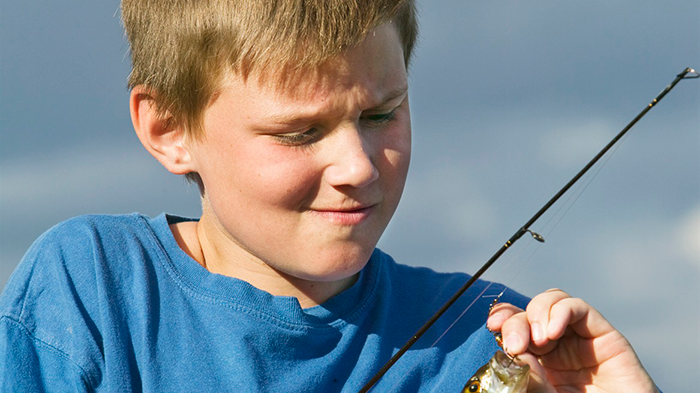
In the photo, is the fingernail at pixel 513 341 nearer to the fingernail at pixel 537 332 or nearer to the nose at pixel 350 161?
the fingernail at pixel 537 332

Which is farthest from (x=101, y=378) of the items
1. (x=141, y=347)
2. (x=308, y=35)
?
(x=308, y=35)

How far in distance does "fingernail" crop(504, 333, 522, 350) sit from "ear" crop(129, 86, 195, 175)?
103 cm

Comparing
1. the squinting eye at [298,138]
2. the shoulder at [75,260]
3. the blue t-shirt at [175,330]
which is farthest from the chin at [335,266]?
the shoulder at [75,260]

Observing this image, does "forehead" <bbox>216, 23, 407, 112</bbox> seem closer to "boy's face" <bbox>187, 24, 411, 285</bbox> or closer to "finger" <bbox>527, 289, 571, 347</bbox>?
"boy's face" <bbox>187, 24, 411, 285</bbox>

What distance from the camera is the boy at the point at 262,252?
2391 mm

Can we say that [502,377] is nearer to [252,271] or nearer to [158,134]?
[252,271]

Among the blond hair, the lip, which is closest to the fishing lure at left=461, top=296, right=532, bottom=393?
the lip

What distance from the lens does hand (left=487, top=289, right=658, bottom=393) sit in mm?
2438

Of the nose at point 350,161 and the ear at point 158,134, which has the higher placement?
the nose at point 350,161

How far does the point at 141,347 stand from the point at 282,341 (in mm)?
401

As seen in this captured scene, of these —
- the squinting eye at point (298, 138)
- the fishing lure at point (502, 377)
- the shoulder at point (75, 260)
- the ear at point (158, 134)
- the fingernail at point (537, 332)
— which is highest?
the squinting eye at point (298, 138)

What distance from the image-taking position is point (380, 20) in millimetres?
2477

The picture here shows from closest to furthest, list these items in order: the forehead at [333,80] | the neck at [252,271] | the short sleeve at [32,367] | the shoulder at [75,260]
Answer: the forehead at [333,80] → the short sleeve at [32,367] → the shoulder at [75,260] → the neck at [252,271]

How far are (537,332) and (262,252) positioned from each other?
80cm
